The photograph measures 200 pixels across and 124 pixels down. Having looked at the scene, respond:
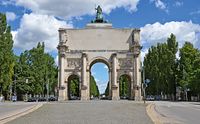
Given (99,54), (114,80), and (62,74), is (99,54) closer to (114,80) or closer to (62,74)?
(114,80)

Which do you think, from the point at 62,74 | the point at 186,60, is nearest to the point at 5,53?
the point at 62,74

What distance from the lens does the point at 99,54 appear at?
97.6m

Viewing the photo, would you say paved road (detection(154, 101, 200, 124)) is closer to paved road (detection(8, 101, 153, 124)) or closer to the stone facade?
paved road (detection(8, 101, 153, 124))

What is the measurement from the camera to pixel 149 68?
382 feet

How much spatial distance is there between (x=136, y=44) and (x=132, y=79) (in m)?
8.03

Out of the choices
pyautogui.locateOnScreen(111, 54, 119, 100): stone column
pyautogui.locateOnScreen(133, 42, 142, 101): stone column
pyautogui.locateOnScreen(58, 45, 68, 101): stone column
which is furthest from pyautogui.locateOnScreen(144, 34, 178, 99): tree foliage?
pyautogui.locateOnScreen(58, 45, 68, 101): stone column

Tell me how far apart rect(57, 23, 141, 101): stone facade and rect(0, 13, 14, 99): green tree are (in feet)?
42.2

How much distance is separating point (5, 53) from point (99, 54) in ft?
73.0

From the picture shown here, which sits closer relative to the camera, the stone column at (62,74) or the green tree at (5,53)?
the green tree at (5,53)

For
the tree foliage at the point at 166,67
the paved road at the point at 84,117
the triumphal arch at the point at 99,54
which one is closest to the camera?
the paved road at the point at 84,117

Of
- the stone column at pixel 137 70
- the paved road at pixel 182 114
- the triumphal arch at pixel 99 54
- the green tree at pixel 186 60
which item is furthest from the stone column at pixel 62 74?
the paved road at pixel 182 114

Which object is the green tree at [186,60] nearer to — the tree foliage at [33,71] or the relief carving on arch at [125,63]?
the relief carving on arch at [125,63]

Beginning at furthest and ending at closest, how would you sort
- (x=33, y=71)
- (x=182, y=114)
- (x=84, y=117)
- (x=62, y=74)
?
1. (x=33, y=71)
2. (x=62, y=74)
3. (x=182, y=114)
4. (x=84, y=117)

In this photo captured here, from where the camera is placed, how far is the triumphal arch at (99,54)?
95750 millimetres
